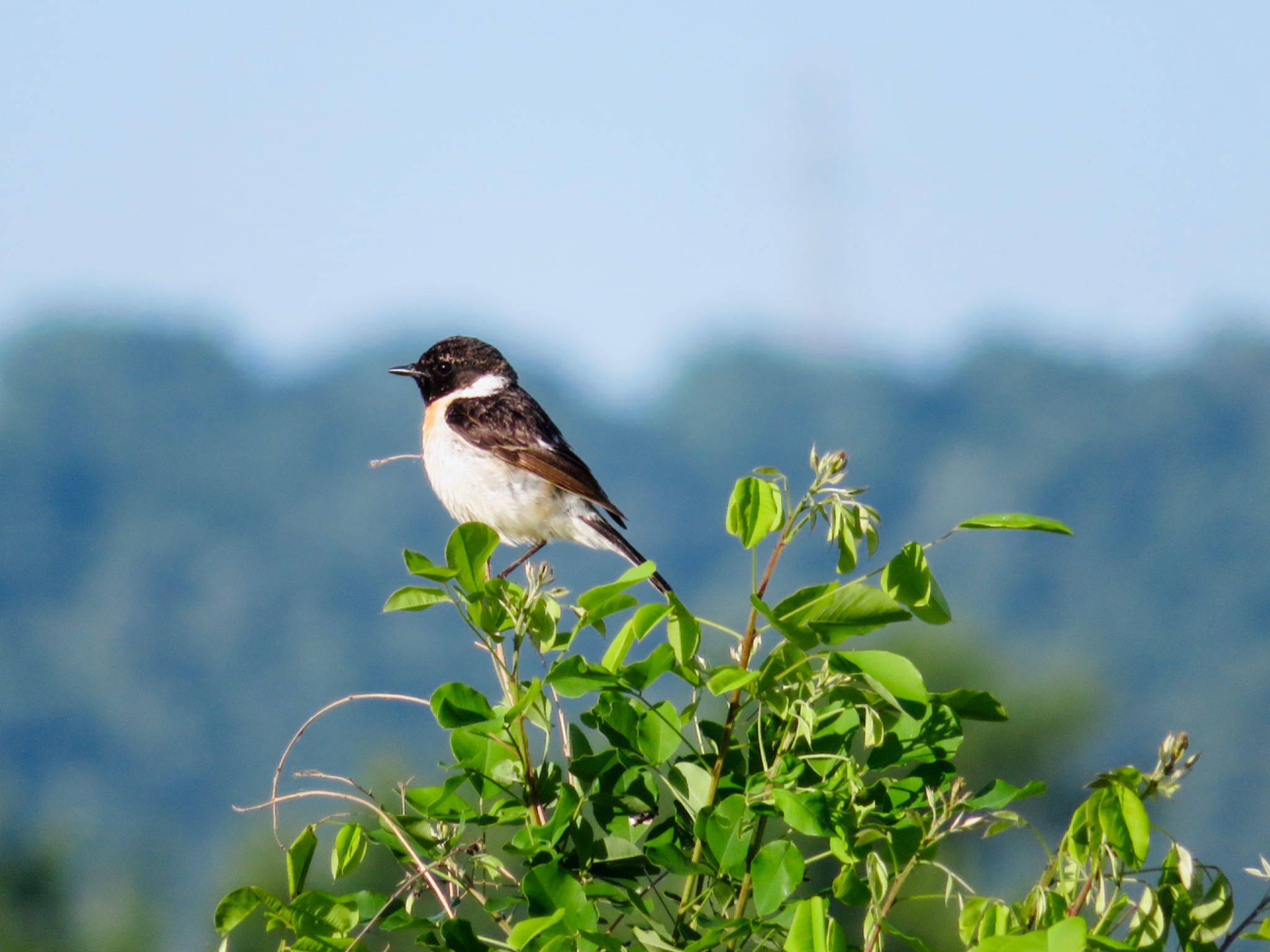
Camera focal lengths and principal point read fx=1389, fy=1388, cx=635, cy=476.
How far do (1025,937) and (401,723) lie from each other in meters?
191

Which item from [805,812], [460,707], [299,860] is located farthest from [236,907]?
[805,812]

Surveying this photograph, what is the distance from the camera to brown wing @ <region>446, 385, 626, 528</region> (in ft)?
21.7

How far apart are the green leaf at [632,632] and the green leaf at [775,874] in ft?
1.40

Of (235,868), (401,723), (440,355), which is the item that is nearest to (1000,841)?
(235,868)

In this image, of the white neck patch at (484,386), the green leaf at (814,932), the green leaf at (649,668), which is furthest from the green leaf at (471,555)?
the white neck patch at (484,386)

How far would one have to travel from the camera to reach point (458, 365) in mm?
7137

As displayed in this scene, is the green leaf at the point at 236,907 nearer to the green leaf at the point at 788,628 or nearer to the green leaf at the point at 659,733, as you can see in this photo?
the green leaf at the point at 659,733

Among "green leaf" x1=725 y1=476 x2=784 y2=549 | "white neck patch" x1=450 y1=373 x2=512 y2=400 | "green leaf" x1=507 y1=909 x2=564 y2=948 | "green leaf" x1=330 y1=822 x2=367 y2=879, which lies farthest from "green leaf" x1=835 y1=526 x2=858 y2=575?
"white neck patch" x1=450 y1=373 x2=512 y2=400

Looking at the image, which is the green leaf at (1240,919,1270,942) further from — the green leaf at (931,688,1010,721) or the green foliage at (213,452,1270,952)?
the green leaf at (931,688,1010,721)

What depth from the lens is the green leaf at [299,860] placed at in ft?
8.23

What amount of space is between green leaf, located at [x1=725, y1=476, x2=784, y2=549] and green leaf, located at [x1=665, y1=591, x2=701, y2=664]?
151 mm

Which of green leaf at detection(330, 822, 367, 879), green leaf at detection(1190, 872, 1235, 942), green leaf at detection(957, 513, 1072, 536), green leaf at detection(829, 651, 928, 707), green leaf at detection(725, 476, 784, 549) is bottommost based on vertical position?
green leaf at detection(330, 822, 367, 879)

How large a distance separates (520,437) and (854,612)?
4.65 metres

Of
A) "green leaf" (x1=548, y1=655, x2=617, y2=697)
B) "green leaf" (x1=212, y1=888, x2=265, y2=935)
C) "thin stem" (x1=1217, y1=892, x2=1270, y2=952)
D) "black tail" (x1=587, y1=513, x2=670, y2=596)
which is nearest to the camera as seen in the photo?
"thin stem" (x1=1217, y1=892, x2=1270, y2=952)
